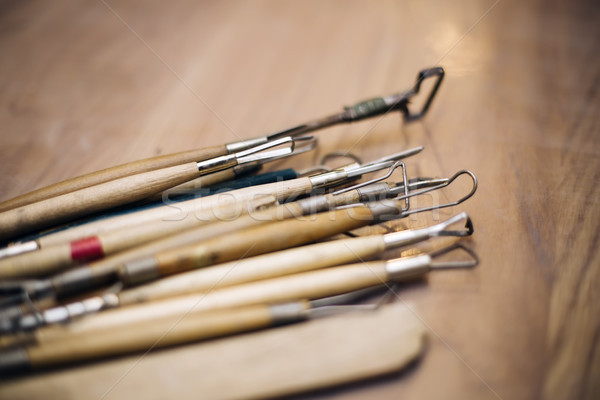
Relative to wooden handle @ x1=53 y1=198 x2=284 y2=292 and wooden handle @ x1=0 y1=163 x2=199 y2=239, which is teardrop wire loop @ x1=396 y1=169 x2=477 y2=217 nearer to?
wooden handle @ x1=53 y1=198 x2=284 y2=292

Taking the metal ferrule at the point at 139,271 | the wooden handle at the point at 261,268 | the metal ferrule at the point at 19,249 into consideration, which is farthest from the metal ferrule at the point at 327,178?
the metal ferrule at the point at 19,249

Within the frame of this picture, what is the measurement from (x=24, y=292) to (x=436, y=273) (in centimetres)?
52

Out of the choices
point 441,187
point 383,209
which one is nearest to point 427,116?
point 441,187

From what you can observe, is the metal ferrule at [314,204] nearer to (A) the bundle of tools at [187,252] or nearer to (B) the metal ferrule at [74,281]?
(A) the bundle of tools at [187,252]

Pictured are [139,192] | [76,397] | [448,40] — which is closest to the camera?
[76,397]

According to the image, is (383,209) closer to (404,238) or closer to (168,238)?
(404,238)

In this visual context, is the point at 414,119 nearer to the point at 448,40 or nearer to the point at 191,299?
the point at 448,40

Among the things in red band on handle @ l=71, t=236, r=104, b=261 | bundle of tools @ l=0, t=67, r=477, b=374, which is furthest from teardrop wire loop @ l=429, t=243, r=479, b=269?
red band on handle @ l=71, t=236, r=104, b=261

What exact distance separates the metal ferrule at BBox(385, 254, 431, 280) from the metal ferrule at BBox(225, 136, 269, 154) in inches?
11.2

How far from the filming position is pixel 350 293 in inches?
19.5

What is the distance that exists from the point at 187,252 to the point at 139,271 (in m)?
0.06

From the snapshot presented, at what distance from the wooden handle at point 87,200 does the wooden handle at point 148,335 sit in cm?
18

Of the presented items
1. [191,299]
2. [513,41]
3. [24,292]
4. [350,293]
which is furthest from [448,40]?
[24,292]

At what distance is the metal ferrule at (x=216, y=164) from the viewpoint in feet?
1.84
